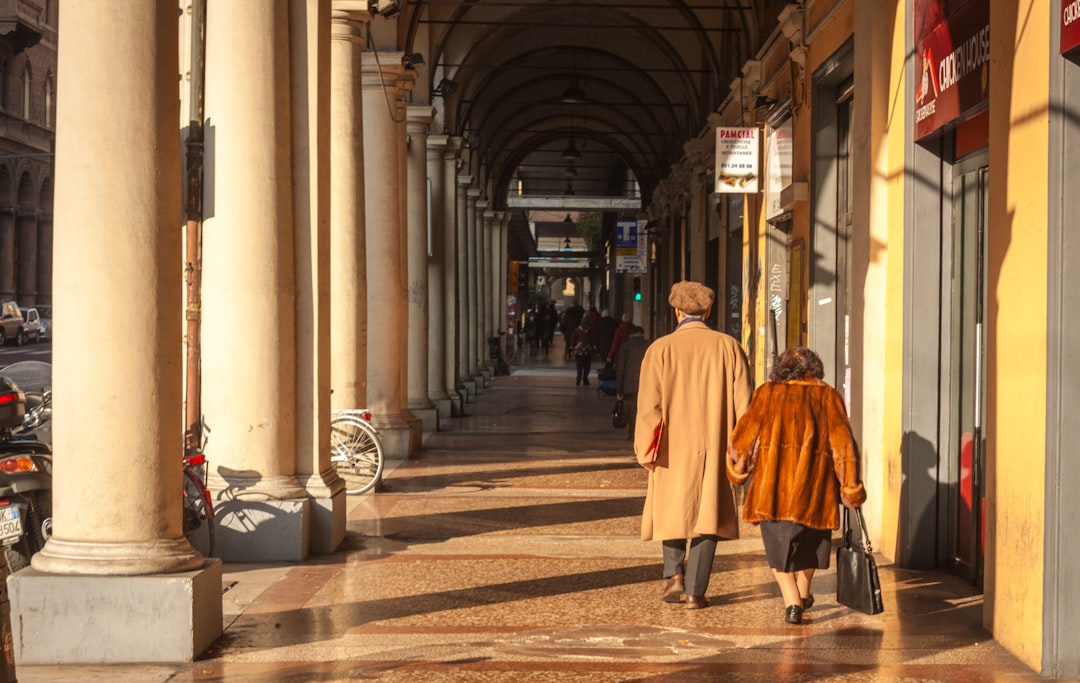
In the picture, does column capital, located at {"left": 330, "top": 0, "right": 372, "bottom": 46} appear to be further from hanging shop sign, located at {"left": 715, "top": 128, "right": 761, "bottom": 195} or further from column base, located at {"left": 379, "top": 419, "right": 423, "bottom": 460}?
column base, located at {"left": 379, "top": 419, "right": 423, "bottom": 460}

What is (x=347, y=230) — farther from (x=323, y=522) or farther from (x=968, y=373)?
(x=968, y=373)

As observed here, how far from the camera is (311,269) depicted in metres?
9.54

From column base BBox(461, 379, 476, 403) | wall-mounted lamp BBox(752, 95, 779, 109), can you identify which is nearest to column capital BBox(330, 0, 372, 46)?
wall-mounted lamp BBox(752, 95, 779, 109)

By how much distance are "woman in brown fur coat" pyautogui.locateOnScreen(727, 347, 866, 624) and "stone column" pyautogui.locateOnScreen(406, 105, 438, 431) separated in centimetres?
1226

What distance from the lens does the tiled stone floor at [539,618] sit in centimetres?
616

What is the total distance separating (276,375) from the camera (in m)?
9.24

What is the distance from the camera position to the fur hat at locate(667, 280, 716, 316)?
311 inches

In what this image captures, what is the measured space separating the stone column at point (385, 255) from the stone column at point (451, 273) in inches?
234

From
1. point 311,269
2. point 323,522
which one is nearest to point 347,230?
point 311,269

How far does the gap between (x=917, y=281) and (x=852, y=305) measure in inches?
59.5

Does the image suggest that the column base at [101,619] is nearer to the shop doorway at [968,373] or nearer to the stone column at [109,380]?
the stone column at [109,380]

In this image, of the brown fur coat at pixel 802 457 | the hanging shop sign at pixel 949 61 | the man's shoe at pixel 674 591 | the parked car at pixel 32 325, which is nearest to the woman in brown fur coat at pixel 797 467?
the brown fur coat at pixel 802 457

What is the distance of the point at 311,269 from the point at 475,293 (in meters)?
21.1

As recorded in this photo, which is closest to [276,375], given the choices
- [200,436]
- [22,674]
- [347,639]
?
[200,436]
